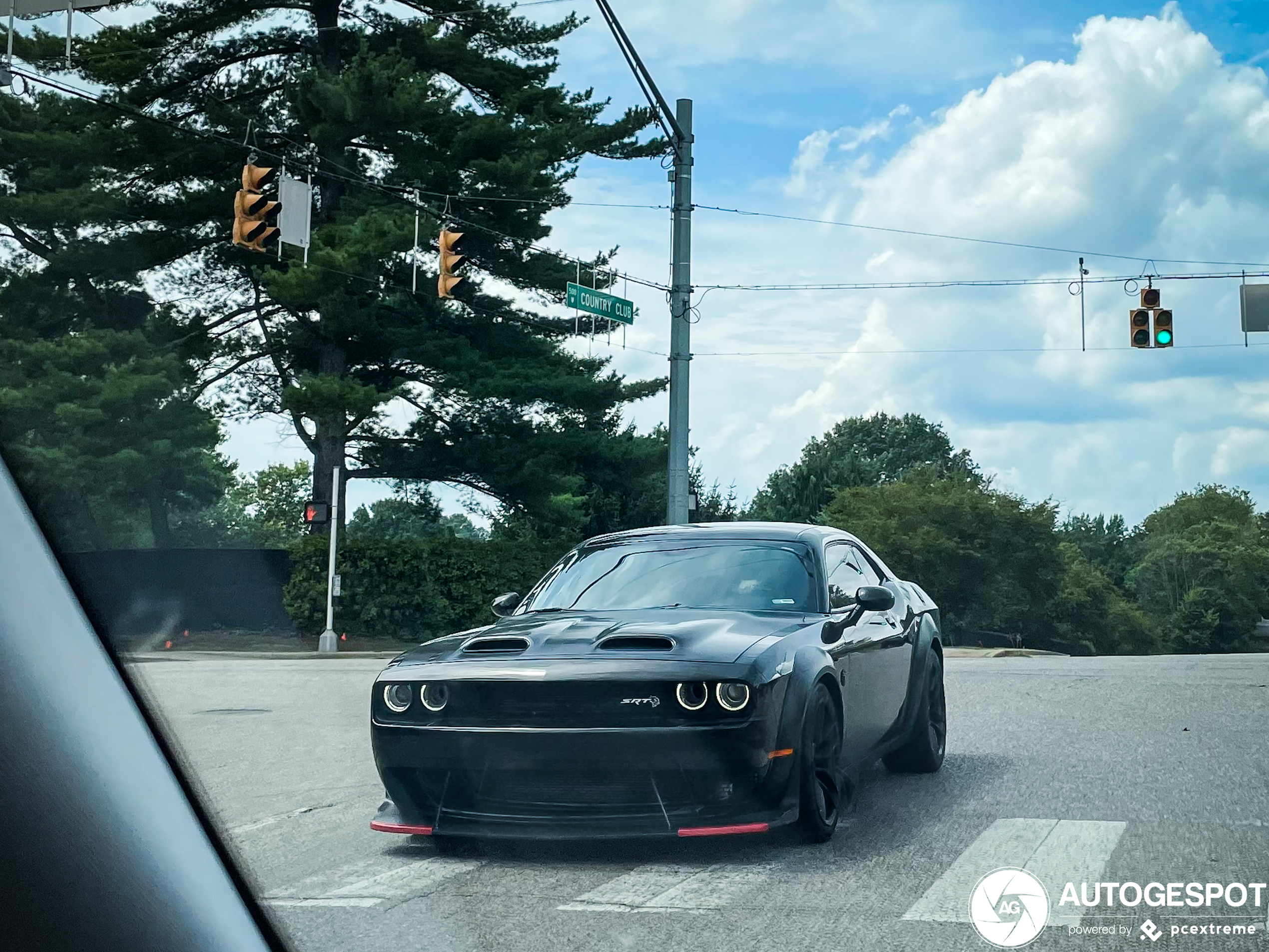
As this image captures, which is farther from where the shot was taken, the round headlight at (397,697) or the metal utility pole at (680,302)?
the metal utility pole at (680,302)

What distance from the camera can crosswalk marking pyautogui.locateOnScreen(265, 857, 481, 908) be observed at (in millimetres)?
4306

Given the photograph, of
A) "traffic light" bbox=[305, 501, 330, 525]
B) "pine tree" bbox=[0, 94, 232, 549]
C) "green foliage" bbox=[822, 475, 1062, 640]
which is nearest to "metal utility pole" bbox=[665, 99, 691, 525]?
"traffic light" bbox=[305, 501, 330, 525]

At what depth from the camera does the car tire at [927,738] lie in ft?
23.2

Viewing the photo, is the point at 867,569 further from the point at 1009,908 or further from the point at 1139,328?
the point at 1139,328

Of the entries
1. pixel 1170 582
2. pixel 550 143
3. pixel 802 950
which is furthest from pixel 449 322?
pixel 1170 582

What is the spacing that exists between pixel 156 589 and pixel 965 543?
165 feet

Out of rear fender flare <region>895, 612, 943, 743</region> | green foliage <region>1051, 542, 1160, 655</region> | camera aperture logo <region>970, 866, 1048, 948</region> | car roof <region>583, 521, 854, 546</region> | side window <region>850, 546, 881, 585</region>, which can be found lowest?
green foliage <region>1051, 542, 1160, 655</region>

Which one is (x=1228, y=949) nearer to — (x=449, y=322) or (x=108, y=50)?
(x=108, y=50)

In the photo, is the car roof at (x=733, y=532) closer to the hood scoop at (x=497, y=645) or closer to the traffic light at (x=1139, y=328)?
the hood scoop at (x=497, y=645)

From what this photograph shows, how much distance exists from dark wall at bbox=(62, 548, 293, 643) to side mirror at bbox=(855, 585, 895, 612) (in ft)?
9.21

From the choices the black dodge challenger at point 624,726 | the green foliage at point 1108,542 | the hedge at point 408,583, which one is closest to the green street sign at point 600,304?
the hedge at point 408,583

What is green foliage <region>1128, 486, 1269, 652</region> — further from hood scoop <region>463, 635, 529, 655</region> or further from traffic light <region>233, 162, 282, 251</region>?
hood scoop <region>463, 635, 529, 655</region>

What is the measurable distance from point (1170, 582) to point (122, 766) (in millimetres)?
89101

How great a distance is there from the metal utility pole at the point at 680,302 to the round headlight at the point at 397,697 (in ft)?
50.5
